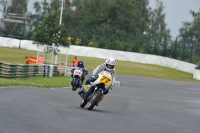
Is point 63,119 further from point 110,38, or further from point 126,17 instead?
point 126,17

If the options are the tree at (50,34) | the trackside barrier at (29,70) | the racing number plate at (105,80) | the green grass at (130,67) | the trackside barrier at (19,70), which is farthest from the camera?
the green grass at (130,67)

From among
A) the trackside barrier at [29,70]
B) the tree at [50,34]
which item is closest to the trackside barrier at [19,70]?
the trackside barrier at [29,70]

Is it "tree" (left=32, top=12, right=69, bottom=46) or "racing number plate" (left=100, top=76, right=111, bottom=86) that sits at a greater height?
"tree" (left=32, top=12, right=69, bottom=46)

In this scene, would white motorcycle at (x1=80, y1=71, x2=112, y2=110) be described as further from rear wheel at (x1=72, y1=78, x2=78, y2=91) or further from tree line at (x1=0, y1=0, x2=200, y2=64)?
tree line at (x1=0, y1=0, x2=200, y2=64)

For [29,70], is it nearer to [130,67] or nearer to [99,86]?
[99,86]

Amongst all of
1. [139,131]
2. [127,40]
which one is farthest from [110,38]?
[139,131]

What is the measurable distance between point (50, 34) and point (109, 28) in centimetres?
3779

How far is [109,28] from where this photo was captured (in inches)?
3406

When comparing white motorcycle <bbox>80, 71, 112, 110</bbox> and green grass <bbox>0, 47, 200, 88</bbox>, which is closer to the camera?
white motorcycle <bbox>80, 71, 112, 110</bbox>

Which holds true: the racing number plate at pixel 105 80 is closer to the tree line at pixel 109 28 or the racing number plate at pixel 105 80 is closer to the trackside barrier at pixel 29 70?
the trackside barrier at pixel 29 70

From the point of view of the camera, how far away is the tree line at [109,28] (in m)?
49.9

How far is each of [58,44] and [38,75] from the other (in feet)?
42.6

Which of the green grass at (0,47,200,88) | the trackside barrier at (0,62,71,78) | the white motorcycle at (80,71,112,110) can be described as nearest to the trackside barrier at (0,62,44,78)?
the trackside barrier at (0,62,71,78)

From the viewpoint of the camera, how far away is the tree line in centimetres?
4994
